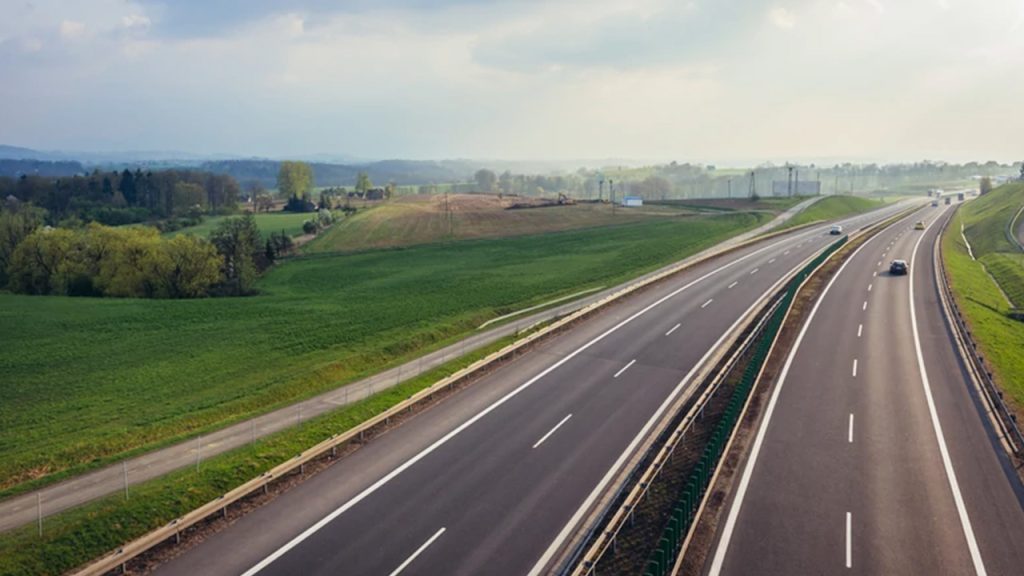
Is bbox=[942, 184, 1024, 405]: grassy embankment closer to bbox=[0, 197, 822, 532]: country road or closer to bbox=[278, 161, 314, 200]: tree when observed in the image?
bbox=[0, 197, 822, 532]: country road

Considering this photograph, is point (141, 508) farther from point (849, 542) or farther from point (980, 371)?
point (980, 371)

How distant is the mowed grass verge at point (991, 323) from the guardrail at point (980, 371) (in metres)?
0.55

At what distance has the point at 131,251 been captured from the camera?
233 feet

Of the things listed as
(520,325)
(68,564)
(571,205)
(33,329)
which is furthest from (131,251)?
(571,205)

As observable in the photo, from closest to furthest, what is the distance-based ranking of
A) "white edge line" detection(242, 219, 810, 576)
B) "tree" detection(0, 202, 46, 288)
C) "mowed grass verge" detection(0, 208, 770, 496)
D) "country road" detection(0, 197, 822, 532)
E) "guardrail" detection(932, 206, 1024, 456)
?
"white edge line" detection(242, 219, 810, 576) < "country road" detection(0, 197, 822, 532) < "guardrail" detection(932, 206, 1024, 456) < "mowed grass verge" detection(0, 208, 770, 496) < "tree" detection(0, 202, 46, 288)

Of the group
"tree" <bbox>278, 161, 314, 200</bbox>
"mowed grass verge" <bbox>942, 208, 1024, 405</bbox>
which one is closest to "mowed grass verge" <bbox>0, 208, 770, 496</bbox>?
"mowed grass verge" <bbox>942, 208, 1024, 405</bbox>

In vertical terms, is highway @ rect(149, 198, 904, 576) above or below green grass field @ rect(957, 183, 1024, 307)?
below

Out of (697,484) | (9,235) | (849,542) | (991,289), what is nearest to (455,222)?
(9,235)

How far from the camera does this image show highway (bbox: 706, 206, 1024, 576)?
60.7 feet

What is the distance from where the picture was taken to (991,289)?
57188 millimetres

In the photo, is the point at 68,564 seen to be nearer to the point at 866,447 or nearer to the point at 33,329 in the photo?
the point at 866,447

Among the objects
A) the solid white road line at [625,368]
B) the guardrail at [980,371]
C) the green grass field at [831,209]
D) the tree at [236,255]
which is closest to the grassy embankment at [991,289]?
the guardrail at [980,371]

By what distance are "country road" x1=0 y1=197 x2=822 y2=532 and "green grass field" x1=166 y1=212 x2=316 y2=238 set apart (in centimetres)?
8812

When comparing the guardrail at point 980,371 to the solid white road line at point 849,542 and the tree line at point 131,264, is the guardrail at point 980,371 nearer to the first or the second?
the solid white road line at point 849,542
